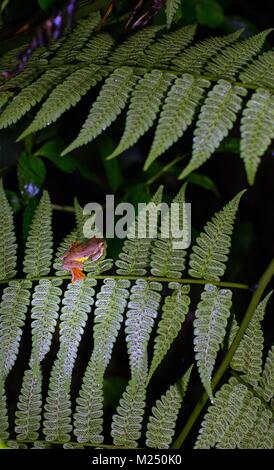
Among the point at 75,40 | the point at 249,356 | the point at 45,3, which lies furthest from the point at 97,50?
the point at 249,356

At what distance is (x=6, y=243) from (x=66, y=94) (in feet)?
1.69

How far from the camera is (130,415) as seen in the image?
1827 mm

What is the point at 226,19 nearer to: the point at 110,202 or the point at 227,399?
the point at 110,202

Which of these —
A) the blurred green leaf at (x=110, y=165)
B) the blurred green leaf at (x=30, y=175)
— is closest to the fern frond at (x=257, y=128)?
the blurred green leaf at (x=110, y=165)

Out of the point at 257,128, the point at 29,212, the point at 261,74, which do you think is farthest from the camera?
the point at 29,212

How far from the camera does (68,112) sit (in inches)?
92.4

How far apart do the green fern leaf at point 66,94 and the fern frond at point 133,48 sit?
0.08 meters

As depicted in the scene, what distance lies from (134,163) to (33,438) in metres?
1.51

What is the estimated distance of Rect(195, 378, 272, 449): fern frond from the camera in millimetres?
1801

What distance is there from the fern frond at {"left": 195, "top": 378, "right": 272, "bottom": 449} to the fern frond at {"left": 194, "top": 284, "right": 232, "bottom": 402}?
3.7 inches

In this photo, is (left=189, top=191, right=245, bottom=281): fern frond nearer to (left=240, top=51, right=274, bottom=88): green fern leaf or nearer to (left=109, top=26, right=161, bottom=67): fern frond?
(left=240, top=51, right=274, bottom=88): green fern leaf

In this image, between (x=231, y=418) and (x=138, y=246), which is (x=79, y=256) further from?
(x=231, y=418)

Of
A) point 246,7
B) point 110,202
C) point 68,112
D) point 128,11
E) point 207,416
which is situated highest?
point 128,11
